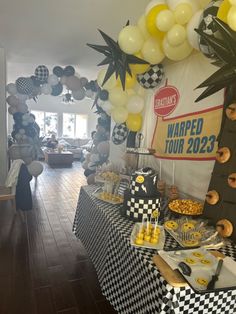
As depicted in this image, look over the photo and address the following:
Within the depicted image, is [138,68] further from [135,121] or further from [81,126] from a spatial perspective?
[81,126]

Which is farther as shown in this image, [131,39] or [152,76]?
[152,76]

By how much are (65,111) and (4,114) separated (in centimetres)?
622

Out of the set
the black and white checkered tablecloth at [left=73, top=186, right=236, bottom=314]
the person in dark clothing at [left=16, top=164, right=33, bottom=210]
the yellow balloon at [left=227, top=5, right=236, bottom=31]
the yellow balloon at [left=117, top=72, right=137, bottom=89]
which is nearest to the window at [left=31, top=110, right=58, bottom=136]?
the person in dark clothing at [left=16, top=164, right=33, bottom=210]

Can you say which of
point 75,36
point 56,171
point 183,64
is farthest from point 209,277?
point 56,171

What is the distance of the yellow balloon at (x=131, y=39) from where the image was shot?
6.27 ft

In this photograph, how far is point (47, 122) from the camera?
10.5 meters

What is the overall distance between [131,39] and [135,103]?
82 centimetres

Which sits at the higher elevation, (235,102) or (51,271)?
(235,102)

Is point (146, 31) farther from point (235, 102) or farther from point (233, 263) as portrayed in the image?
point (233, 263)

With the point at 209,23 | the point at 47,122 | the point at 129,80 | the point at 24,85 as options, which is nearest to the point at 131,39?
the point at 129,80

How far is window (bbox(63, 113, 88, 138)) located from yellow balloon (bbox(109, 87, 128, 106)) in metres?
8.48

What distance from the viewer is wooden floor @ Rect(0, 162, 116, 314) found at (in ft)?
5.78

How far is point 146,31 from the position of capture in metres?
1.93

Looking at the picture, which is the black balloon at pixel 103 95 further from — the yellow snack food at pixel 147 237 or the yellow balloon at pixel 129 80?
the yellow snack food at pixel 147 237
